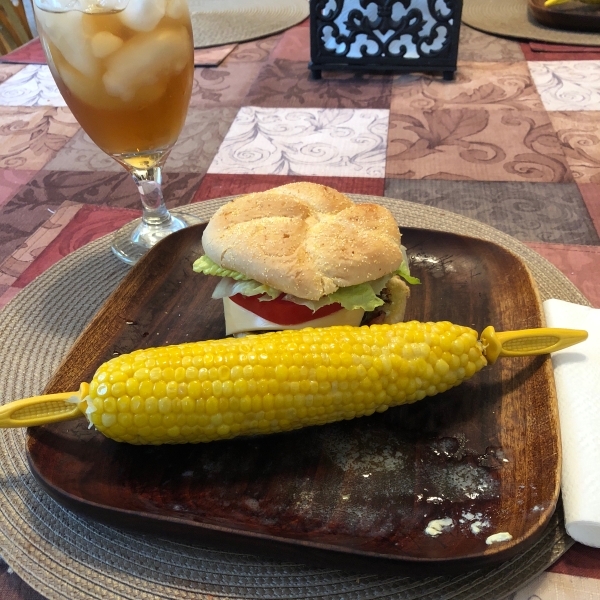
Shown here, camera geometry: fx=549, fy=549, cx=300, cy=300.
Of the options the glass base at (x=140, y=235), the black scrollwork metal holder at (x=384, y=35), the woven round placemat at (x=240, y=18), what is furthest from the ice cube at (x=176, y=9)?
the woven round placemat at (x=240, y=18)

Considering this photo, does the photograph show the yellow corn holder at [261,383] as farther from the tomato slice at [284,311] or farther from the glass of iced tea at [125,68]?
the glass of iced tea at [125,68]

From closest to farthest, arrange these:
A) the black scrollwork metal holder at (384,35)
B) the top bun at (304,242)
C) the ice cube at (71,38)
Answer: the top bun at (304,242) → the ice cube at (71,38) → the black scrollwork metal holder at (384,35)

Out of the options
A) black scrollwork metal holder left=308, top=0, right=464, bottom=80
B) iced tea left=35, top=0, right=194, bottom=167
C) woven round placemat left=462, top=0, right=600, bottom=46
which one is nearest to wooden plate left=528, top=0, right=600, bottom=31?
woven round placemat left=462, top=0, right=600, bottom=46

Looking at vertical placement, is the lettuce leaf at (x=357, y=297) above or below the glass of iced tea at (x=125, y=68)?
below

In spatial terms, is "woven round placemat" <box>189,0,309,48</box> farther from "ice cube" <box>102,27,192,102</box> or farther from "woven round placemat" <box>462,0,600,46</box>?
"ice cube" <box>102,27,192,102</box>

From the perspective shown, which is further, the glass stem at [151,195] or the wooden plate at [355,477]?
the glass stem at [151,195]

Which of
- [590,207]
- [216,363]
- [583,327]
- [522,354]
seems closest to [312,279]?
[216,363]
